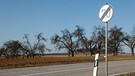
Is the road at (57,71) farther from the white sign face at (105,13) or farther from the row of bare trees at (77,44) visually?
the row of bare trees at (77,44)

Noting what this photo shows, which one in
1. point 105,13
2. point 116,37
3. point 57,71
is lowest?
point 57,71

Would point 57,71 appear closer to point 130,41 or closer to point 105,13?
point 105,13

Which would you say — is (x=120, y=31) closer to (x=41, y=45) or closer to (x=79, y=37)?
(x=79, y=37)

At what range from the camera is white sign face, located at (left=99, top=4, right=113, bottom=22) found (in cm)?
963

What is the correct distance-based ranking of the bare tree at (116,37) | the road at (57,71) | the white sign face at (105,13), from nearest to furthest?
the white sign face at (105,13), the road at (57,71), the bare tree at (116,37)

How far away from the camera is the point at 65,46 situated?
99.6 meters

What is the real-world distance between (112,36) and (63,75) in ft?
251

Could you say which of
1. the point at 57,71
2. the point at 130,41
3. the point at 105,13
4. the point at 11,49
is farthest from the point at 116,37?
the point at 105,13

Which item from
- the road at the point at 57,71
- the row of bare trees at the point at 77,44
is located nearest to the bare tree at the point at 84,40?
the row of bare trees at the point at 77,44

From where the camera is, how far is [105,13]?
9.77 m

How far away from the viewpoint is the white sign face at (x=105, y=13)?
31.6 feet

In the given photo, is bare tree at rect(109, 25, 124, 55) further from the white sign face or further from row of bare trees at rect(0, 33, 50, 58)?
the white sign face

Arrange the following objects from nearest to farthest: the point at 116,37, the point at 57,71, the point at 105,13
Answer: the point at 105,13, the point at 57,71, the point at 116,37

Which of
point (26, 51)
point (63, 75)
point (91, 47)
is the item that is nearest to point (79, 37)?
point (91, 47)
